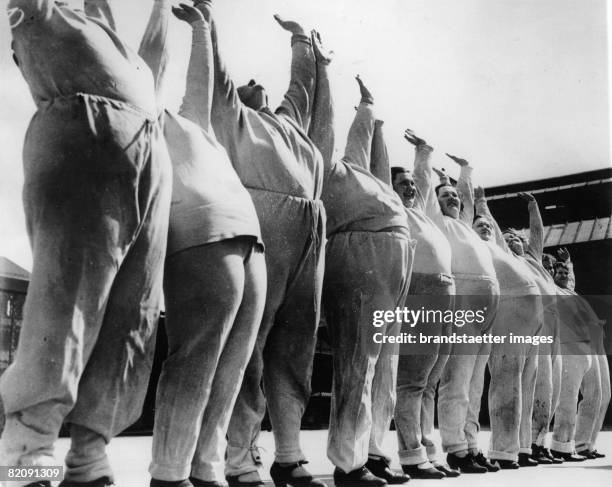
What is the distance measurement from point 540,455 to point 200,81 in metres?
5.06

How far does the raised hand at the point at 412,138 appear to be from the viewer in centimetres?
633

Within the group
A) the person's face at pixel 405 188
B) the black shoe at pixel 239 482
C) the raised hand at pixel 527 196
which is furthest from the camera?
the raised hand at pixel 527 196

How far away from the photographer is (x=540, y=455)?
24.7ft

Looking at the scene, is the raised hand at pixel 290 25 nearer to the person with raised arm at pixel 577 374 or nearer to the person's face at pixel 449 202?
the person's face at pixel 449 202

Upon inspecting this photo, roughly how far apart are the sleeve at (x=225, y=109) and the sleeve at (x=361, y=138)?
119cm

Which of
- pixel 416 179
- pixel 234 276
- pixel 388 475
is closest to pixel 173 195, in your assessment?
pixel 234 276

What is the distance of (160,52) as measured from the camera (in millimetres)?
3545

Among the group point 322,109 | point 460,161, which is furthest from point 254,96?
point 460,161

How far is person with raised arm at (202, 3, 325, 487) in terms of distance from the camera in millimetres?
4234

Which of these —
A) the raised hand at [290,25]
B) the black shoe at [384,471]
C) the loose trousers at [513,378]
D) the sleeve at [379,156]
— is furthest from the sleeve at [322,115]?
the loose trousers at [513,378]

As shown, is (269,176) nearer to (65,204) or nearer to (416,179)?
(65,204)

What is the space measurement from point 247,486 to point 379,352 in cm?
123

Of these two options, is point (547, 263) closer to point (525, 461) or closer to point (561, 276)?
point (561, 276)

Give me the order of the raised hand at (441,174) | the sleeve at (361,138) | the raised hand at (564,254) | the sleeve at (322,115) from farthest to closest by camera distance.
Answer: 1. the raised hand at (564,254)
2. the raised hand at (441,174)
3. the sleeve at (361,138)
4. the sleeve at (322,115)
